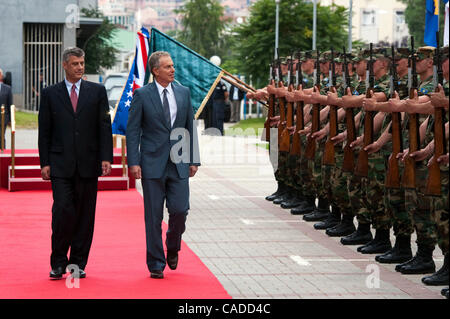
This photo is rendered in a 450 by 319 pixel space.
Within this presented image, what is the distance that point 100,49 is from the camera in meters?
47.2

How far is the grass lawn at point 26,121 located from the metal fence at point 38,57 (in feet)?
9.35

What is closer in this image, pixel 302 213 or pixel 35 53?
pixel 302 213

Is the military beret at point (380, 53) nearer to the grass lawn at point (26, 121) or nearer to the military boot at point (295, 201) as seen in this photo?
the military boot at point (295, 201)

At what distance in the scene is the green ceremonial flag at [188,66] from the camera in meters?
13.9

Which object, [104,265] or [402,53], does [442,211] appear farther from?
Answer: [104,265]

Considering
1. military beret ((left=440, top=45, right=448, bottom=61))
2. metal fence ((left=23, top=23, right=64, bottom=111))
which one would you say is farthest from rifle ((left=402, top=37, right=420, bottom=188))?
metal fence ((left=23, top=23, right=64, bottom=111))

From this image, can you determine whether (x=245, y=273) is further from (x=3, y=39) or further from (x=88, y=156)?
(x=3, y=39)

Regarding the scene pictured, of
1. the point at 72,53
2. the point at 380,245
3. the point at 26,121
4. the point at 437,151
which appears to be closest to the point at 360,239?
the point at 380,245

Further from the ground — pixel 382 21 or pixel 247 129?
pixel 382 21

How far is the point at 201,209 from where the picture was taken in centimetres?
1370

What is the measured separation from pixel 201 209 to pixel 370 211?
14.2ft

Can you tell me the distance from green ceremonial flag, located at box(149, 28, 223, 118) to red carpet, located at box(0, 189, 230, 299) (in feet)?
5.98

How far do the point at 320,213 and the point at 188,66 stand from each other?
2.96 metres
